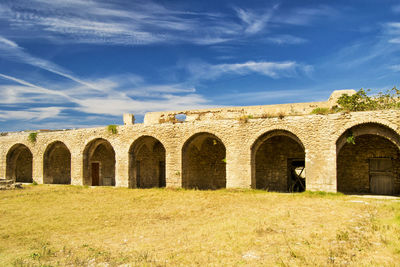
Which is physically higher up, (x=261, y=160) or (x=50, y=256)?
(x=261, y=160)

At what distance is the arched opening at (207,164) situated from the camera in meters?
16.8

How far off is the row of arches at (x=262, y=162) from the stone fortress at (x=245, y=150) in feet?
0.13

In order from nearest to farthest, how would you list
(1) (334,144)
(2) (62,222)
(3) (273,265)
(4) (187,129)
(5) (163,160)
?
(3) (273,265) → (2) (62,222) → (1) (334,144) → (4) (187,129) → (5) (163,160)

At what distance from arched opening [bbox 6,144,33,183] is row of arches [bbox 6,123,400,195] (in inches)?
2.8

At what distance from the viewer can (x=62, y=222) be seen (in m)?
8.47

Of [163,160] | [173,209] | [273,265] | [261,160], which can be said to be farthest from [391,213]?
[163,160]

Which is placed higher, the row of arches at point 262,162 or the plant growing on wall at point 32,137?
the plant growing on wall at point 32,137

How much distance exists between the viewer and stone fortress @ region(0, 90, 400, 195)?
12055 millimetres

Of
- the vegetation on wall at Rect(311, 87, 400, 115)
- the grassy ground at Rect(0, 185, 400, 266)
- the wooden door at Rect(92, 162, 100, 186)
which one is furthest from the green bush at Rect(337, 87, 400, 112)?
the wooden door at Rect(92, 162, 100, 186)

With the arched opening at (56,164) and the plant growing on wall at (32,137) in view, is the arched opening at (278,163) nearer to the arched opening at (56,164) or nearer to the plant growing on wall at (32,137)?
the arched opening at (56,164)

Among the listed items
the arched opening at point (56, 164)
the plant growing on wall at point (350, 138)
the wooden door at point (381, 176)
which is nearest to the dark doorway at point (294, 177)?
the wooden door at point (381, 176)

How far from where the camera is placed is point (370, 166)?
44.4 ft

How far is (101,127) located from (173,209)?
9542 mm

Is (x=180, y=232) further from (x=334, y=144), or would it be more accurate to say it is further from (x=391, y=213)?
(x=334, y=144)
